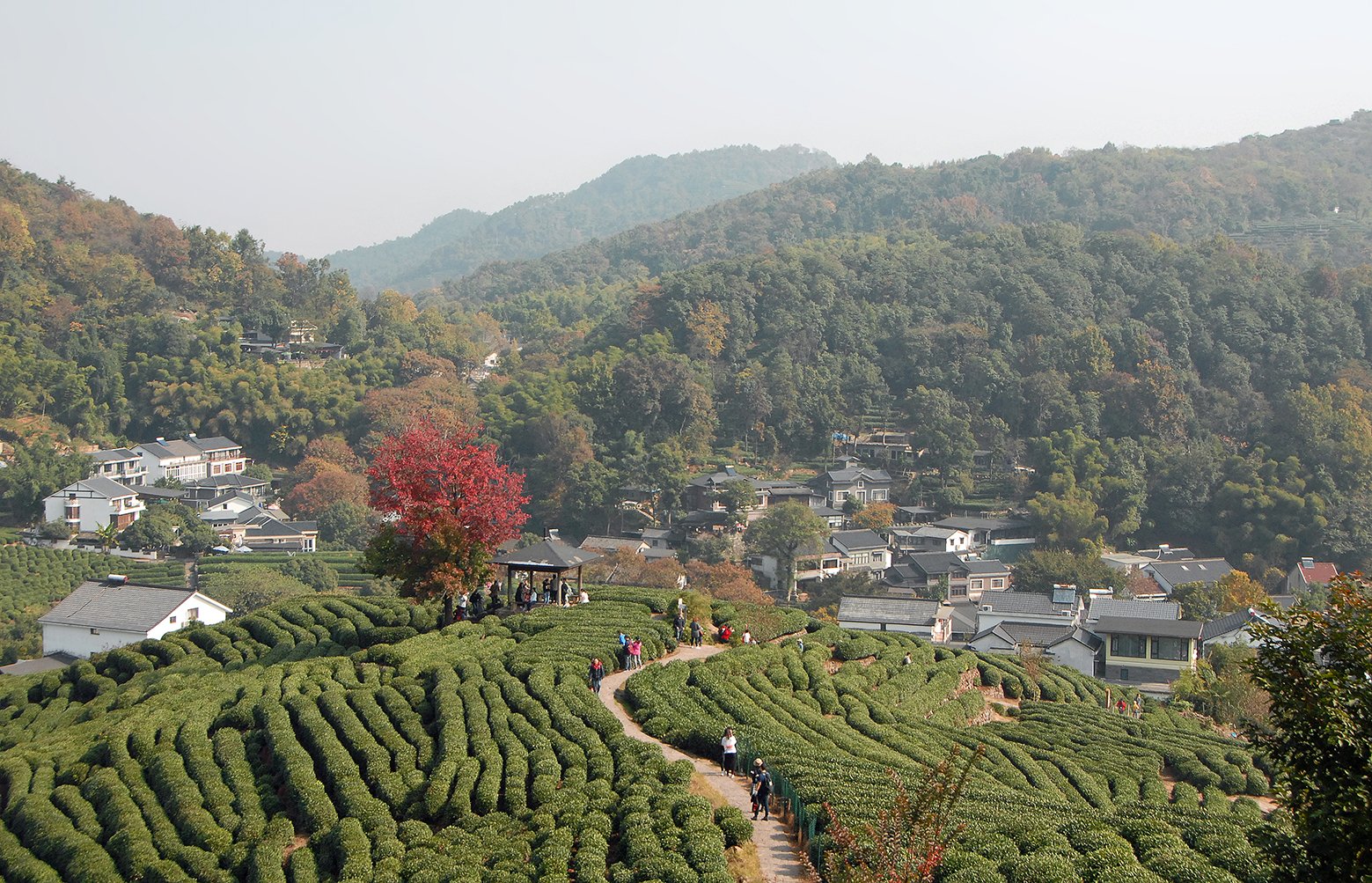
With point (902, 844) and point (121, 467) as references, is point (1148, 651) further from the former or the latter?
point (121, 467)

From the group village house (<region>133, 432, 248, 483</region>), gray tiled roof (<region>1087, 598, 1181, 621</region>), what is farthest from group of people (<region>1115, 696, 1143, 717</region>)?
village house (<region>133, 432, 248, 483</region>)

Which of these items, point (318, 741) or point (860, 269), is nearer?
point (318, 741)

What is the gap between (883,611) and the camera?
43562 millimetres

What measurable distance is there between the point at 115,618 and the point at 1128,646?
95.0 feet

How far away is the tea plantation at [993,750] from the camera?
13.8m

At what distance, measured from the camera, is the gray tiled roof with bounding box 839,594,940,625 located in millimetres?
43031

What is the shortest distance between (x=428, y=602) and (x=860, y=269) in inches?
2696

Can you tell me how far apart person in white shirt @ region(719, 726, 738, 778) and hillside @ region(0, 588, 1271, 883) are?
0.85ft

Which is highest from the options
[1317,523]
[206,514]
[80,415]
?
[80,415]

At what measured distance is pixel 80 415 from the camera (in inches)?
2756

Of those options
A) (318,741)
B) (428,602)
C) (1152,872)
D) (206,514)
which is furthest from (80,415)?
(1152,872)

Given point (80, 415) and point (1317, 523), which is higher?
point (80, 415)

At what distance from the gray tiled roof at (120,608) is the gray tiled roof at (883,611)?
20661 mm

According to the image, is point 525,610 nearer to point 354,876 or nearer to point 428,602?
point 428,602
